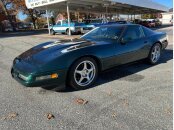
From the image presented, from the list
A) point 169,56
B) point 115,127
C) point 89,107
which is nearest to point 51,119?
point 89,107

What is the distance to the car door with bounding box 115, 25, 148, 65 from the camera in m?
4.87

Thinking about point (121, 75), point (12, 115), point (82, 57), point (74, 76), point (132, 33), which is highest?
point (132, 33)

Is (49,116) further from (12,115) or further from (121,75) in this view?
(121,75)

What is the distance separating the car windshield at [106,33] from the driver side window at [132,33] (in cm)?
17

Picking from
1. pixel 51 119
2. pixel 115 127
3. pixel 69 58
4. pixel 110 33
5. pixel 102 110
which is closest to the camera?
pixel 115 127

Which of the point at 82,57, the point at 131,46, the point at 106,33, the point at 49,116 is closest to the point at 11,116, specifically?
the point at 49,116

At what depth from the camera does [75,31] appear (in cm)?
2023

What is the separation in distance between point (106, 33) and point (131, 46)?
2.23 ft

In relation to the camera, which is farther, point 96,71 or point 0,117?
point 96,71

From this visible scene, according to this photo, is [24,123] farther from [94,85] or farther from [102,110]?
[94,85]

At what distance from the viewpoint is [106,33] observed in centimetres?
525

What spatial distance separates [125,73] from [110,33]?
3.44 ft

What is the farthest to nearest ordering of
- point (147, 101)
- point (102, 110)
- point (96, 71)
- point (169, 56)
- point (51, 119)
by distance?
1. point (169, 56)
2. point (96, 71)
3. point (147, 101)
4. point (102, 110)
5. point (51, 119)

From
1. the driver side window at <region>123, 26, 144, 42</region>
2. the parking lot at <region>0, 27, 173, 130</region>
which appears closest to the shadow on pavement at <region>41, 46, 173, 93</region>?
the parking lot at <region>0, 27, 173, 130</region>
